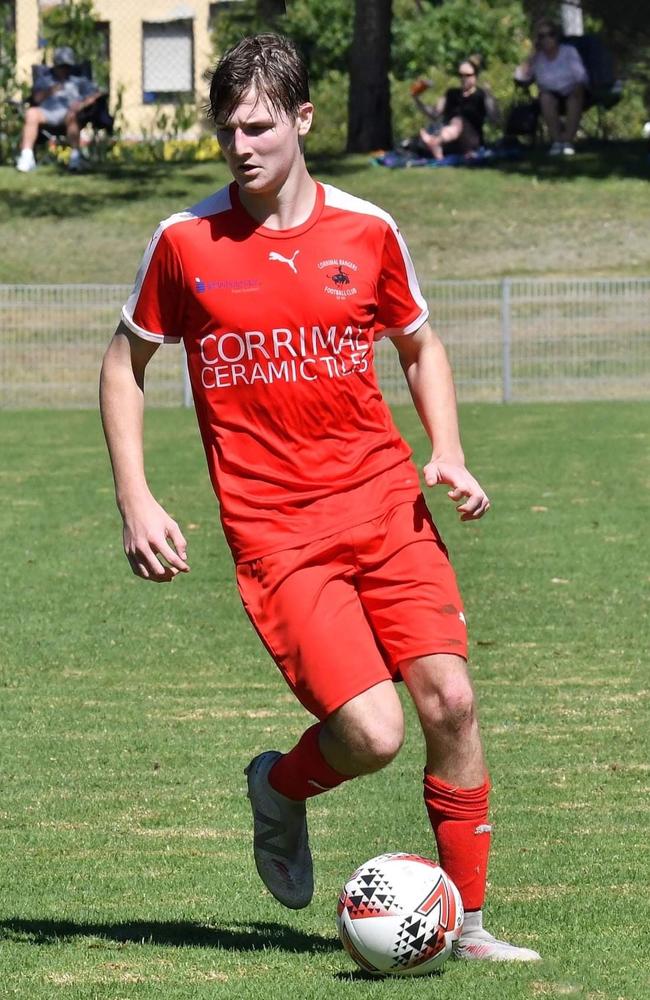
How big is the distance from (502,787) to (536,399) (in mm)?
17978

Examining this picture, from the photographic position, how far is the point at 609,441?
769 inches

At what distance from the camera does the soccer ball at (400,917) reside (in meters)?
4.56

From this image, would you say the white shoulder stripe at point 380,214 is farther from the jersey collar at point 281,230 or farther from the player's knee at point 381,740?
the player's knee at point 381,740

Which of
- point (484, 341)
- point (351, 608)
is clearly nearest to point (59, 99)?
point (484, 341)

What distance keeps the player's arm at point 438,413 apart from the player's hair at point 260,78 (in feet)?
2.35

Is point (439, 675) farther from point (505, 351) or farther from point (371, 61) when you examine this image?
point (371, 61)

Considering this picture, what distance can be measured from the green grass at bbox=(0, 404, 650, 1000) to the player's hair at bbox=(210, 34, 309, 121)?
86.1 inches

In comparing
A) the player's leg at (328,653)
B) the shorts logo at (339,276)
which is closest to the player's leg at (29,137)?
the shorts logo at (339,276)

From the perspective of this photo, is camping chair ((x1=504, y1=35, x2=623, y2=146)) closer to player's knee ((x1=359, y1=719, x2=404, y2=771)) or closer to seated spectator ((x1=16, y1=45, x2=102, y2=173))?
seated spectator ((x1=16, y1=45, x2=102, y2=173))

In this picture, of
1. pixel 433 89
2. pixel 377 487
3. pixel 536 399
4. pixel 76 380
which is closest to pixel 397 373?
pixel 536 399

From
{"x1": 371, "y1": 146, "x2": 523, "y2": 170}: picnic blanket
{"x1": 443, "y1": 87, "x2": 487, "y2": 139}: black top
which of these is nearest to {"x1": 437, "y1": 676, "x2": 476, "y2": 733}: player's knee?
{"x1": 443, "y1": 87, "x2": 487, "y2": 139}: black top

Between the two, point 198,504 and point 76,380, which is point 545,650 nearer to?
point 198,504

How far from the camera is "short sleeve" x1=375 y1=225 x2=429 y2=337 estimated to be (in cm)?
503

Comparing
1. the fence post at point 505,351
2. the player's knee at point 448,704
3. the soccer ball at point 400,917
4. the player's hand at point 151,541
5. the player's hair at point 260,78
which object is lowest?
the fence post at point 505,351
